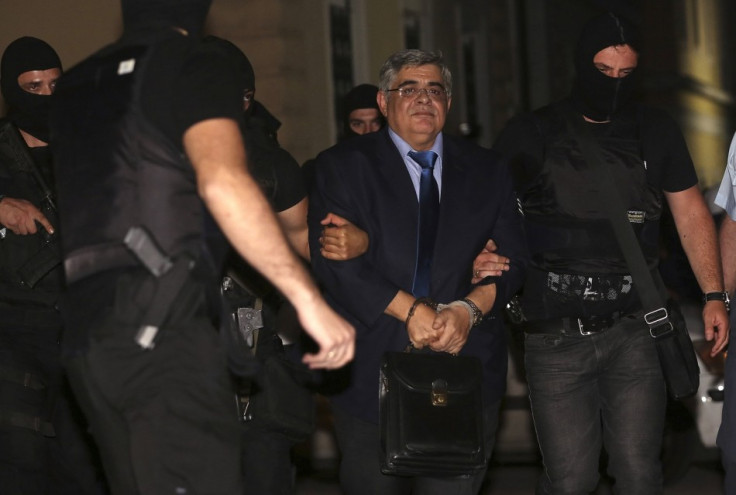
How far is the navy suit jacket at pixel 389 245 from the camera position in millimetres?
5598

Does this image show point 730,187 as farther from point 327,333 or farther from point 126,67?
point 126,67

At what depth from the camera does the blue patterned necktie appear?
562 cm

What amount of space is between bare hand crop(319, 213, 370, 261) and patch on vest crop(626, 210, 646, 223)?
112 cm

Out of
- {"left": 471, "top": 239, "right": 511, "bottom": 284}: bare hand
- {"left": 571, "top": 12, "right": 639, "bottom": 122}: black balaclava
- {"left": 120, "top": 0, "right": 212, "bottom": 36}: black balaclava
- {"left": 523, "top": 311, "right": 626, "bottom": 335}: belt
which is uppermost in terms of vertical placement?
{"left": 120, "top": 0, "right": 212, "bottom": 36}: black balaclava

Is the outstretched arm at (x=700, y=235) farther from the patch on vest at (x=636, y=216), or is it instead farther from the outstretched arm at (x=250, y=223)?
the outstretched arm at (x=250, y=223)

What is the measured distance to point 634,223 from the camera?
598cm

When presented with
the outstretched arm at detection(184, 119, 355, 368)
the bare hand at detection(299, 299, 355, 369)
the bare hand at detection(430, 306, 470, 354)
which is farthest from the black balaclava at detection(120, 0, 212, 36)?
the bare hand at detection(430, 306, 470, 354)

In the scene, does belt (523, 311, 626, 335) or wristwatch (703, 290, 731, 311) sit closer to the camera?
belt (523, 311, 626, 335)

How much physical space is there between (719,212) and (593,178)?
3.49 metres

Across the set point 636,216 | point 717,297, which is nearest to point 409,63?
point 636,216

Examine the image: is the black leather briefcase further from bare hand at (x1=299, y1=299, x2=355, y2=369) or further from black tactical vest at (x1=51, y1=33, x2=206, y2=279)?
black tactical vest at (x1=51, y1=33, x2=206, y2=279)

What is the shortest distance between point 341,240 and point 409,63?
776 millimetres

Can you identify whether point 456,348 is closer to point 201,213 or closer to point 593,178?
point 593,178

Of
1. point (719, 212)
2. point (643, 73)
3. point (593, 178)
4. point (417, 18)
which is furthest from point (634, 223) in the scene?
point (643, 73)
